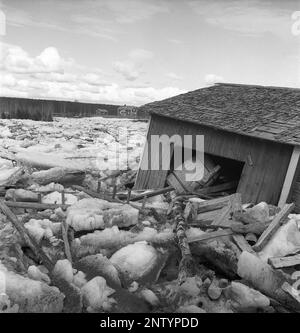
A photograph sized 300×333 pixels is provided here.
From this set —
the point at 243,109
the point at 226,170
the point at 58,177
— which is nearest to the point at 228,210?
the point at 243,109

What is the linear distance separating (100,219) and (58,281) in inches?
74.5

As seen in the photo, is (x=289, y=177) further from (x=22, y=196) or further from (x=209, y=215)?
(x=22, y=196)

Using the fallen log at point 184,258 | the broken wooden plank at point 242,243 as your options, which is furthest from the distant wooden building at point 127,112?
the broken wooden plank at point 242,243

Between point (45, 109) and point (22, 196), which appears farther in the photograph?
point (45, 109)

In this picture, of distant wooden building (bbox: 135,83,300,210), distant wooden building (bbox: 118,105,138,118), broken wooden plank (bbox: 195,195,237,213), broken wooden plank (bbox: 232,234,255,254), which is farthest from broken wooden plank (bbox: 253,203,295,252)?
distant wooden building (bbox: 118,105,138,118)

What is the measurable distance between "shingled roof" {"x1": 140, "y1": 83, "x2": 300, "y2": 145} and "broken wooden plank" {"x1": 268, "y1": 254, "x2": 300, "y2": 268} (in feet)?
12.6

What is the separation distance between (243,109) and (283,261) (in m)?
6.72

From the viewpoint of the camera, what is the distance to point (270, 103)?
476 inches

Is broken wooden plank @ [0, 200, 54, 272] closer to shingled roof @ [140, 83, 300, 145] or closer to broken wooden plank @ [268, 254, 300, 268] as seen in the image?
broken wooden plank @ [268, 254, 300, 268]

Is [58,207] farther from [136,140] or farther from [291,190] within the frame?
[136,140]

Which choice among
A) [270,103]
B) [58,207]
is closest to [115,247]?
[58,207]

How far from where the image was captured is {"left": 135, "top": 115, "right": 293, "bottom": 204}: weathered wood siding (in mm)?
10000

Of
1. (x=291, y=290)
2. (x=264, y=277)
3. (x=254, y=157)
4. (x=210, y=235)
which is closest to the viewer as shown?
(x=291, y=290)

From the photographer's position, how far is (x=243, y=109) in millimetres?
11992
